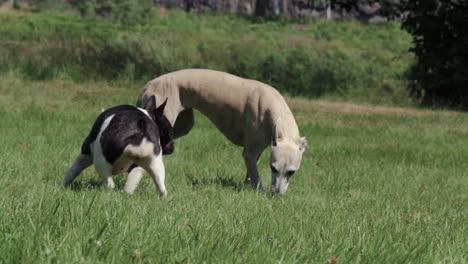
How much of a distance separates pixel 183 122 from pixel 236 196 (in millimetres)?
2424

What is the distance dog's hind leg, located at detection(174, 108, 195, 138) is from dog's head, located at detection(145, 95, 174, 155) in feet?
6.43

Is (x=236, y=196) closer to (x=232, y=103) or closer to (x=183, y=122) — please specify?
(x=232, y=103)

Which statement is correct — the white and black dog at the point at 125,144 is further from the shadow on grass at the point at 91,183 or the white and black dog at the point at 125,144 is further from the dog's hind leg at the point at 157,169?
the shadow on grass at the point at 91,183

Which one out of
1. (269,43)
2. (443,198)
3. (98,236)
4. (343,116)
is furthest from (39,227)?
(269,43)

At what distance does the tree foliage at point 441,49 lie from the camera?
839 inches

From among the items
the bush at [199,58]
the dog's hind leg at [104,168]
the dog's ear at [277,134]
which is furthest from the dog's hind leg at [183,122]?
the bush at [199,58]

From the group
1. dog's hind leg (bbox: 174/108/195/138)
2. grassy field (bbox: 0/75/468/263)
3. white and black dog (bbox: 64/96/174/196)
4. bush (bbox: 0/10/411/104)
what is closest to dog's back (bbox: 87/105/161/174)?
white and black dog (bbox: 64/96/174/196)

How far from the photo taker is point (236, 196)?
6809 millimetres

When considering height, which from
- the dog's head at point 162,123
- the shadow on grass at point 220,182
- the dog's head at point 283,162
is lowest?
the shadow on grass at point 220,182

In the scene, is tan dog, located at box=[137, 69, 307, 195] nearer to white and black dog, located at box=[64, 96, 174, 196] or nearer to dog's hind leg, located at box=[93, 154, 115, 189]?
white and black dog, located at box=[64, 96, 174, 196]

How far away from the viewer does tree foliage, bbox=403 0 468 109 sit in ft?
69.9

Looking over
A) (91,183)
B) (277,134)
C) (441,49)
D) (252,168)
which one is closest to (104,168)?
(91,183)

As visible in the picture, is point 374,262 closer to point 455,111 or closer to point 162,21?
point 455,111

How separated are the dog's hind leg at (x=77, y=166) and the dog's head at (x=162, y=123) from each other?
0.68 meters
